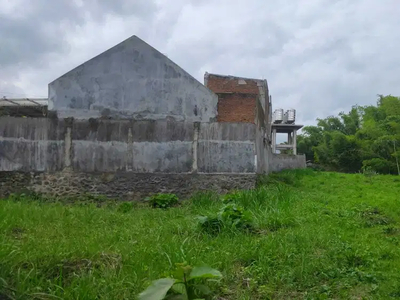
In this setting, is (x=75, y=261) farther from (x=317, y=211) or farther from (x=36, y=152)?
(x=36, y=152)

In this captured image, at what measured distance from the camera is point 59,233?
18.2 feet

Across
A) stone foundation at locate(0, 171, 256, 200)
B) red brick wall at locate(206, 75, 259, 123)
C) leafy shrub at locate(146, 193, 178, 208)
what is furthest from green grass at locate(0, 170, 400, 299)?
red brick wall at locate(206, 75, 259, 123)

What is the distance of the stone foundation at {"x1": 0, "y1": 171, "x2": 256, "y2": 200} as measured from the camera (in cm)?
1084

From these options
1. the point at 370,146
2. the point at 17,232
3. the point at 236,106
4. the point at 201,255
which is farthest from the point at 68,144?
the point at 370,146

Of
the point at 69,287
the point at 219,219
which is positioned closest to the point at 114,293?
the point at 69,287

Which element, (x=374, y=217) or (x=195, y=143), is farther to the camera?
(x=195, y=143)

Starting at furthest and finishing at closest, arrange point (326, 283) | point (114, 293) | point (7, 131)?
point (7, 131) < point (326, 283) < point (114, 293)

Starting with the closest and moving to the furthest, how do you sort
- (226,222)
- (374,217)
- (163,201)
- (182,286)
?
(182,286) → (226,222) → (374,217) → (163,201)

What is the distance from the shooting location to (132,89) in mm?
11836

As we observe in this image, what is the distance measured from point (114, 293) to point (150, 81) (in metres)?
9.03

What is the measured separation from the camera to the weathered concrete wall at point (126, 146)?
11.0 meters

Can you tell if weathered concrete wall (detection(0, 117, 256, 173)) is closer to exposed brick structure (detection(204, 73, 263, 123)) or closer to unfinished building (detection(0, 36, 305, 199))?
unfinished building (detection(0, 36, 305, 199))

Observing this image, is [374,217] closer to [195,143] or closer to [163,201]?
[163,201]

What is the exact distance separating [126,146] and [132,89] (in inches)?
69.2
